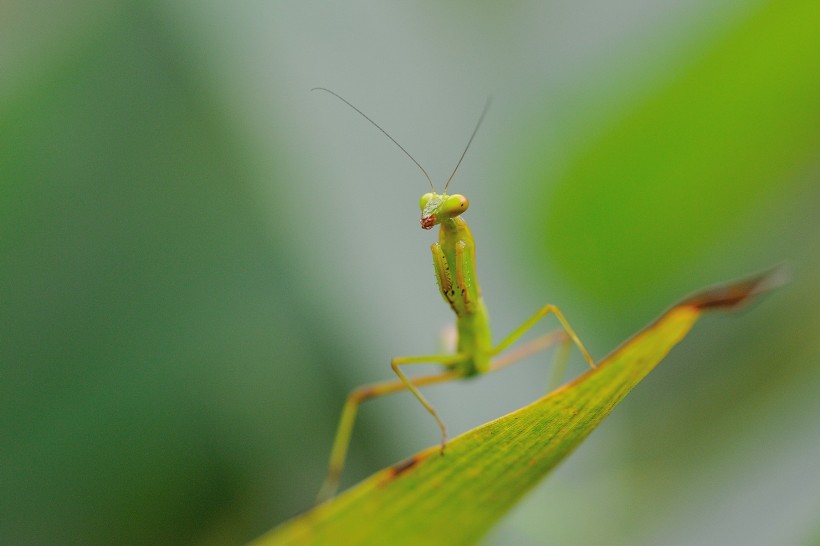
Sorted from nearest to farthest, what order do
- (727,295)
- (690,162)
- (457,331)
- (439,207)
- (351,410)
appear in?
(727,295) → (690,162) → (439,207) → (351,410) → (457,331)

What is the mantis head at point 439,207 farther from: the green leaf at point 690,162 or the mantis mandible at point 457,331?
the green leaf at point 690,162

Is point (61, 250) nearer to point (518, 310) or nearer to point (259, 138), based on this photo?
point (259, 138)

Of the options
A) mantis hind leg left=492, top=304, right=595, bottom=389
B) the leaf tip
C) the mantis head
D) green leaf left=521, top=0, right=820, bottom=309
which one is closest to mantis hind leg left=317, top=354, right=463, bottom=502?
mantis hind leg left=492, top=304, right=595, bottom=389

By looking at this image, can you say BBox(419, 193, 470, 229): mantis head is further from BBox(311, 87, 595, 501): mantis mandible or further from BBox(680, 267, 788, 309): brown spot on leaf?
BBox(680, 267, 788, 309): brown spot on leaf

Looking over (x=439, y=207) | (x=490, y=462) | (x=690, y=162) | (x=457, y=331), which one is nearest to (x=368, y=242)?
(x=439, y=207)

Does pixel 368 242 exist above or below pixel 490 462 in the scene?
above

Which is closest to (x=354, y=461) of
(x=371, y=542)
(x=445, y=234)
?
(x=445, y=234)

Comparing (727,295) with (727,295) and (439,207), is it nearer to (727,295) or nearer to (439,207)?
(727,295)
